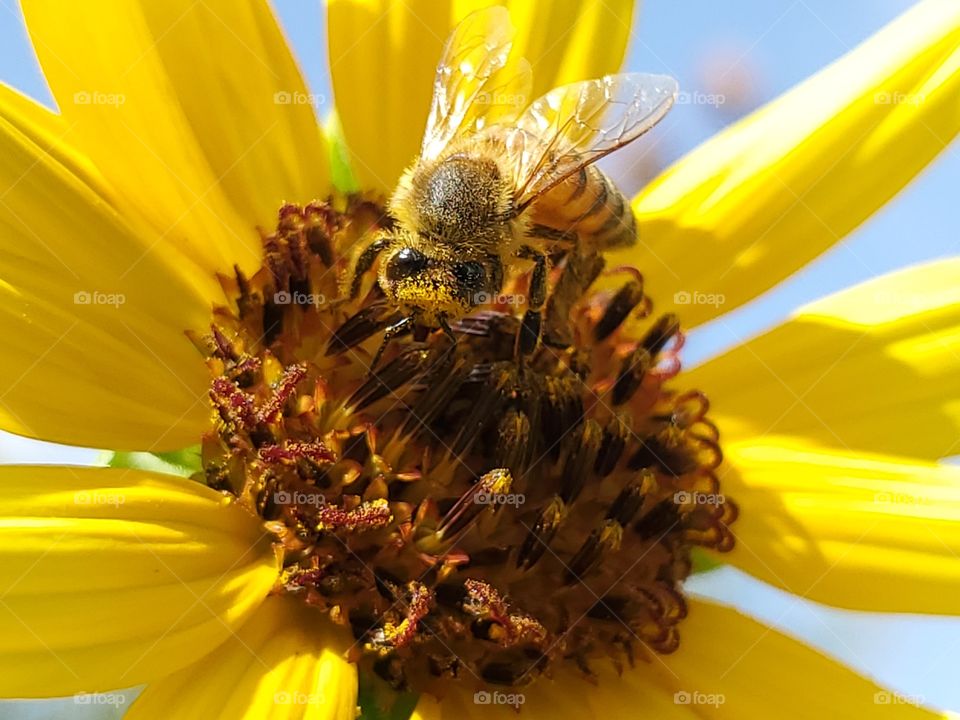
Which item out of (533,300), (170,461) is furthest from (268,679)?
(533,300)

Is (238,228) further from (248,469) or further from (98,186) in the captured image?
(248,469)

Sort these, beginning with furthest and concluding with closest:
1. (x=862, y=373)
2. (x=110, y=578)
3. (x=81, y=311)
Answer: (x=862, y=373) < (x=81, y=311) < (x=110, y=578)

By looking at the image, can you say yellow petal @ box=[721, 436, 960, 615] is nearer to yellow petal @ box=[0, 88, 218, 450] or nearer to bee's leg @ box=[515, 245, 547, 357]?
bee's leg @ box=[515, 245, 547, 357]

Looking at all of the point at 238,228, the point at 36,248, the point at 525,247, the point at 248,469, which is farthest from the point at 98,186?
the point at 525,247

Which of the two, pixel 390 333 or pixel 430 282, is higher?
pixel 430 282

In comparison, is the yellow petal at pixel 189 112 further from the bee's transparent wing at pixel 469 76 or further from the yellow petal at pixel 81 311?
the bee's transparent wing at pixel 469 76

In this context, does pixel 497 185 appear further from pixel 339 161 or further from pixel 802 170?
pixel 802 170
